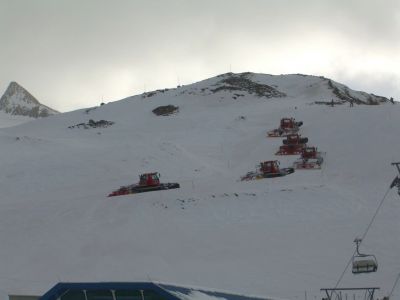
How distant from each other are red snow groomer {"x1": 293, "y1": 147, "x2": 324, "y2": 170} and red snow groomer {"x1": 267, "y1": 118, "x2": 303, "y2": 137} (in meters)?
9.10

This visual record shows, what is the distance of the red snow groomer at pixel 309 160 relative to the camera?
133 feet

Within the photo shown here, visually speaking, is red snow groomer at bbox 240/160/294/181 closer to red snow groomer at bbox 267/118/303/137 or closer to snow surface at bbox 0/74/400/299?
snow surface at bbox 0/74/400/299

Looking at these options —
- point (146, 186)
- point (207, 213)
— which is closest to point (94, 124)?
point (146, 186)

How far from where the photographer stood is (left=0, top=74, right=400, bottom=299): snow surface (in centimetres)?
2516

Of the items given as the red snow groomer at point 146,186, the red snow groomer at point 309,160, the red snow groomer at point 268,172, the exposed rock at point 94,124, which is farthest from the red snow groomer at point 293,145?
the exposed rock at point 94,124

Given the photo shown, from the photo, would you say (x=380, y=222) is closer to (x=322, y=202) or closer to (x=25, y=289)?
(x=322, y=202)

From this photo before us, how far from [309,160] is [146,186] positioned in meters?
11.7

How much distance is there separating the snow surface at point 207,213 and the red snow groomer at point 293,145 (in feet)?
2.95

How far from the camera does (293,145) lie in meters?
46.8

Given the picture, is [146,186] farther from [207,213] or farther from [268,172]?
[268,172]

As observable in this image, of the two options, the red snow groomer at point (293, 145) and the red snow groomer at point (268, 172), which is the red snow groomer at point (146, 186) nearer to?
the red snow groomer at point (268, 172)

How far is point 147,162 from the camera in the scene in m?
45.7

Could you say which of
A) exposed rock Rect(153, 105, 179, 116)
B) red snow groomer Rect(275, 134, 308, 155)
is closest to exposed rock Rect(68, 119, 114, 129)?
exposed rock Rect(153, 105, 179, 116)

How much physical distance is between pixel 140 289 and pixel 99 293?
3.58 feet
